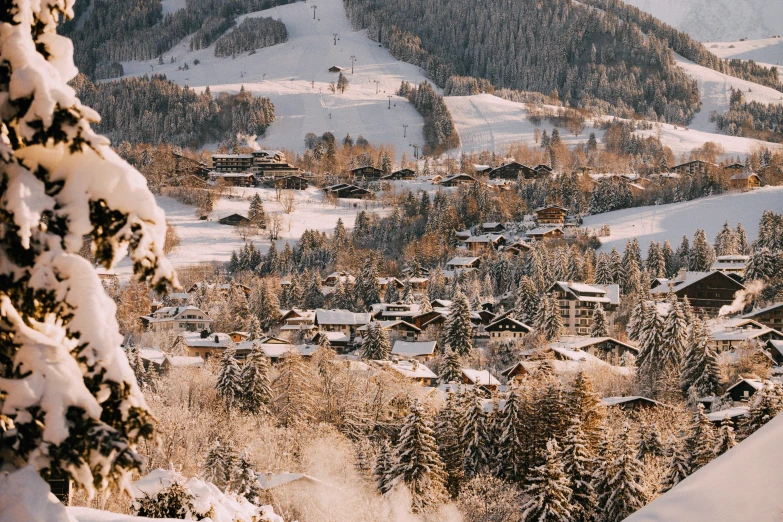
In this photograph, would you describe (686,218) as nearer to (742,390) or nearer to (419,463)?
(742,390)

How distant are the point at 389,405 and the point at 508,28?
561 ft

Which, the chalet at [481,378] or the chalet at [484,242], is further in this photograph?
the chalet at [484,242]

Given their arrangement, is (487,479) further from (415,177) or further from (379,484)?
(415,177)

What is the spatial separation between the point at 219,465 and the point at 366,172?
83288 millimetres

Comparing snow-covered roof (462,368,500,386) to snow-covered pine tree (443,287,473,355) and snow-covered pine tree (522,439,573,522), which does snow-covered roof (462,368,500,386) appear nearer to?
snow-covered pine tree (443,287,473,355)

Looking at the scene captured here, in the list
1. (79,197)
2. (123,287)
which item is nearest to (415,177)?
(123,287)

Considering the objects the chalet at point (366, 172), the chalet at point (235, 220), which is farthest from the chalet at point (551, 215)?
the chalet at point (366, 172)

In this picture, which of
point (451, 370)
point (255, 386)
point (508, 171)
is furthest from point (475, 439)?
point (508, 171)

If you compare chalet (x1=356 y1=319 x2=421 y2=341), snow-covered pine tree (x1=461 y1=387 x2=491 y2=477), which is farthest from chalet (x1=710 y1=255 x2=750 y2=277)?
snow-covered pine tree (x1=461 y1=387 x2=491 y2=477)

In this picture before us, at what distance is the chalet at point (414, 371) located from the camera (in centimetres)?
3919

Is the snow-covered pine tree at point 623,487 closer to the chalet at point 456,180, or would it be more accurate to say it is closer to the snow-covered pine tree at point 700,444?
the snow-covered pine tree at point 700,444

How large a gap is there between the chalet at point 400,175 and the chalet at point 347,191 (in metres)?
5.21

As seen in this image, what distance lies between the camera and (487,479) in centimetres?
2750

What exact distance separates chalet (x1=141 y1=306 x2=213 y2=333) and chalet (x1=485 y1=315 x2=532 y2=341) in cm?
2022
